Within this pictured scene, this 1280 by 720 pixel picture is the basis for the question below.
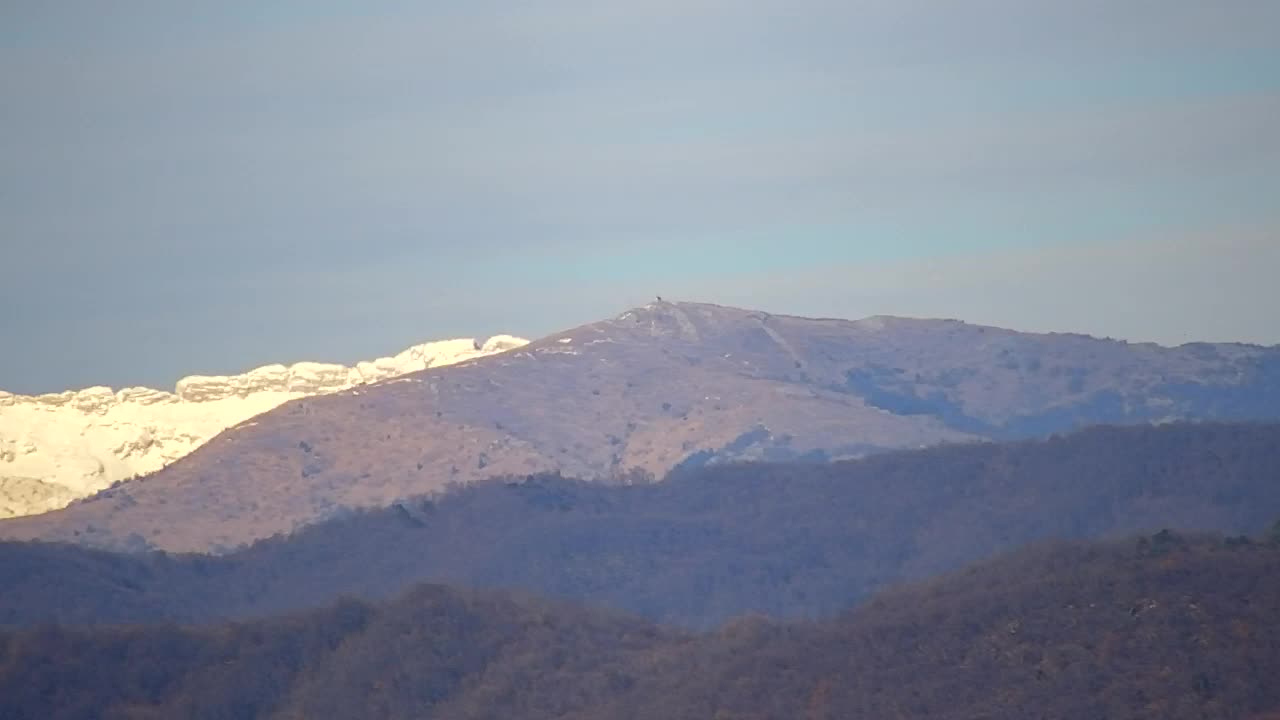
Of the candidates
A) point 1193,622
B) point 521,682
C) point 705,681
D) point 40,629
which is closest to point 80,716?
point 40,629

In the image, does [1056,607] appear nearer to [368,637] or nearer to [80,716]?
[368,637]

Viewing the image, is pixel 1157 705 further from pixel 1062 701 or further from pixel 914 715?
pixel 914 715

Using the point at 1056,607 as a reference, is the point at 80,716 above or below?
below

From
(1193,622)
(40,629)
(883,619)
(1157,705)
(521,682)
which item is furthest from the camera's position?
(40,629)

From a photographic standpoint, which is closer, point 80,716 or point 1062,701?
point 1062,701

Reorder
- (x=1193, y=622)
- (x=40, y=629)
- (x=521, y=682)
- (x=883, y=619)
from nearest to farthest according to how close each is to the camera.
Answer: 1. (x=1193, y=622)
2. (x=883, y=619)
3. (x=521, y=682)
4. (x=40, y=629)

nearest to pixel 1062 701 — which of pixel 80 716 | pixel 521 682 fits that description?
pixel 521 682
